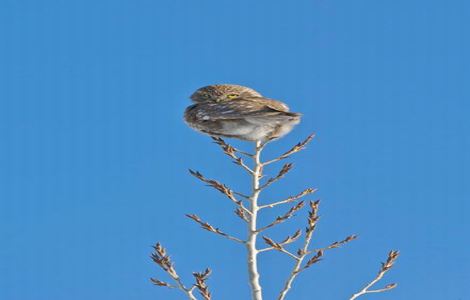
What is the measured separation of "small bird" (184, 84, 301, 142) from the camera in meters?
8.68

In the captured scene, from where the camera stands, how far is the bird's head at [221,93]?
9.45 metres

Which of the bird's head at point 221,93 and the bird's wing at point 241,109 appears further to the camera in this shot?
the bird's head at point 221,93

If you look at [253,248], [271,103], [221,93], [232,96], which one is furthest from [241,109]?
[253,248]

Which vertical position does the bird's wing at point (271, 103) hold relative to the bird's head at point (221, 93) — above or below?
below

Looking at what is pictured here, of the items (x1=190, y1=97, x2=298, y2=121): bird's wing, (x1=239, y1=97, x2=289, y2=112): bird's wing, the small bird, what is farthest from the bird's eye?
(x1=239, y1=97, x2=289, y2=112): bird's wing

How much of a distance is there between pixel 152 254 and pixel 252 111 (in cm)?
249

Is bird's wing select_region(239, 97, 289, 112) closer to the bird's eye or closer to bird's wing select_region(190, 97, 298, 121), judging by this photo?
bird's wing select_region(190, 97, 298, 121)

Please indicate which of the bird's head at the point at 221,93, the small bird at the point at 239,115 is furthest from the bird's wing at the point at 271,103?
the bird's head at the point at 221,93

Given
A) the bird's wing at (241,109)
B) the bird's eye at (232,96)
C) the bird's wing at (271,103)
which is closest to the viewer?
the bird's wing at (241,109)

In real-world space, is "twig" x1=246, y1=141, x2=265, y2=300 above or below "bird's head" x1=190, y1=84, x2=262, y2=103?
below

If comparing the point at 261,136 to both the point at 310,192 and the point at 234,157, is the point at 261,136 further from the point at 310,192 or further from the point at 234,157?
the point at 310,192

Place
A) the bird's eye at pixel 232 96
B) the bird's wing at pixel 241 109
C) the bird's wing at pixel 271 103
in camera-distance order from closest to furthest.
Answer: the bird's wing at pixel 241 109
the bird's wing at pixel 271 103
the bird's eye at pixel 232 96

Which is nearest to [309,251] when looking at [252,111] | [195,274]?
[195,274]

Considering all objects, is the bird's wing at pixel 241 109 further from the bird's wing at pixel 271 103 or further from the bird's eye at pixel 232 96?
the bird's eye at pixel 232 96
